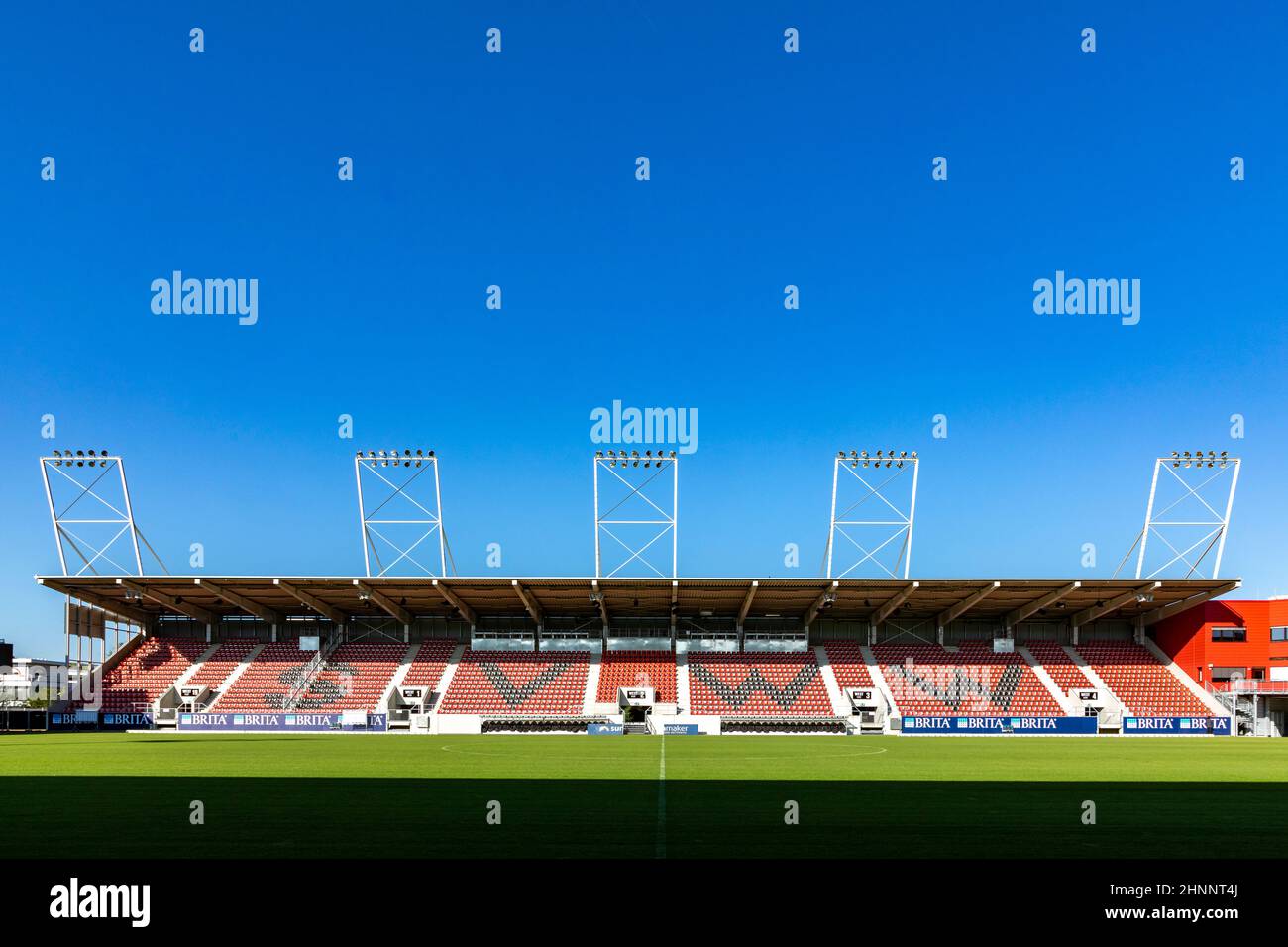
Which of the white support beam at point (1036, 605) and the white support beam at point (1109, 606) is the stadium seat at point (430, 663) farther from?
the white support beam at point (1109, 606)

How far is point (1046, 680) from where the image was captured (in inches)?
2534

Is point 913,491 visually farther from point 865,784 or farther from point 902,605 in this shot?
point 865,784

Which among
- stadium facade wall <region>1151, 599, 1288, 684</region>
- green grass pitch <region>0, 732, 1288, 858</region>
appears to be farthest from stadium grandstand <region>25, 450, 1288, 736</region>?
green grass pitch <region>0, 732, 1288, 858</region>

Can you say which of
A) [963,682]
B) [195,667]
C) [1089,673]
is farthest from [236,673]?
[1089,673]

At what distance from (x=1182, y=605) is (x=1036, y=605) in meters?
9.16

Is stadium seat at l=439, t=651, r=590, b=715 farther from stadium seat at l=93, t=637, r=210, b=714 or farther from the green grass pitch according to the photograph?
the green grass pitch

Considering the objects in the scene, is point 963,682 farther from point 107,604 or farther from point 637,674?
point 107,604

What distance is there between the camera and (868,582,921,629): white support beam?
61.9m

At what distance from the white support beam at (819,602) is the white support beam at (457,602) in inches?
913

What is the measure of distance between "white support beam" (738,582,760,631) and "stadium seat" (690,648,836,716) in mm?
2414

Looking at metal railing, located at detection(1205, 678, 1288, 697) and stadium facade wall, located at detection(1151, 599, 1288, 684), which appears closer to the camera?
metal railing, located at detection(1205, 678, 1288, 697)
